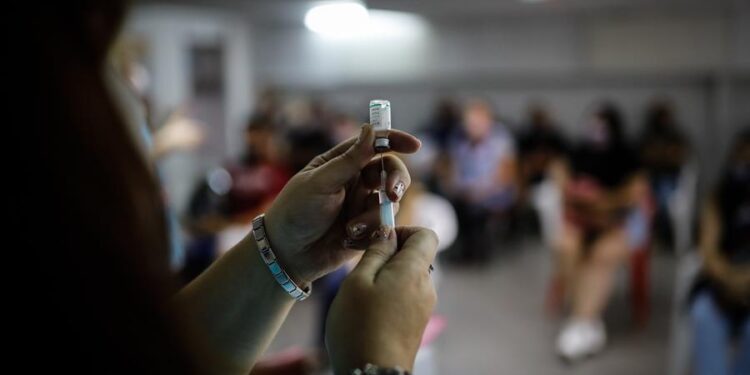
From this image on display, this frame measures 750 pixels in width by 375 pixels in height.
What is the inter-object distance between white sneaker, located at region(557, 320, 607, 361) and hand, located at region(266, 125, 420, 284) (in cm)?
252

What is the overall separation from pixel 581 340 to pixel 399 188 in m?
2.62

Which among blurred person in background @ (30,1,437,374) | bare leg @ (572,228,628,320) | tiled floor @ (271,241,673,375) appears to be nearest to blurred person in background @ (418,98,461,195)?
tiled floor @ (271,241,673,375)

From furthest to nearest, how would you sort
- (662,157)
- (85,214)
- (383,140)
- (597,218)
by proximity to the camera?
(662,157) → (597,218) → (383,140) → (85,214)

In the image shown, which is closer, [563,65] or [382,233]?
[382,233]

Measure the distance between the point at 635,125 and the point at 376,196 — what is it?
17.0 ft

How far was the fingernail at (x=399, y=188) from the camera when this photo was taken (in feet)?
2.08

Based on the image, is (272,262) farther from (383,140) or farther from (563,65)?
(563,65)

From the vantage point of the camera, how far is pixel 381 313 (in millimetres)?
527

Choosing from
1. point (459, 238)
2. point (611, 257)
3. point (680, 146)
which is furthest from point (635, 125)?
point (611, 257)

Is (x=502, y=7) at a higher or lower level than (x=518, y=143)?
higher

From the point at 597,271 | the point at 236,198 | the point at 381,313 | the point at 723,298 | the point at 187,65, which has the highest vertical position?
the point at 381,313

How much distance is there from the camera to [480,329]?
331cm

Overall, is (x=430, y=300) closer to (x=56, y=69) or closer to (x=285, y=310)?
(x=285, y=310)

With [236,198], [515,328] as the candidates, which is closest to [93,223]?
[236,198]
